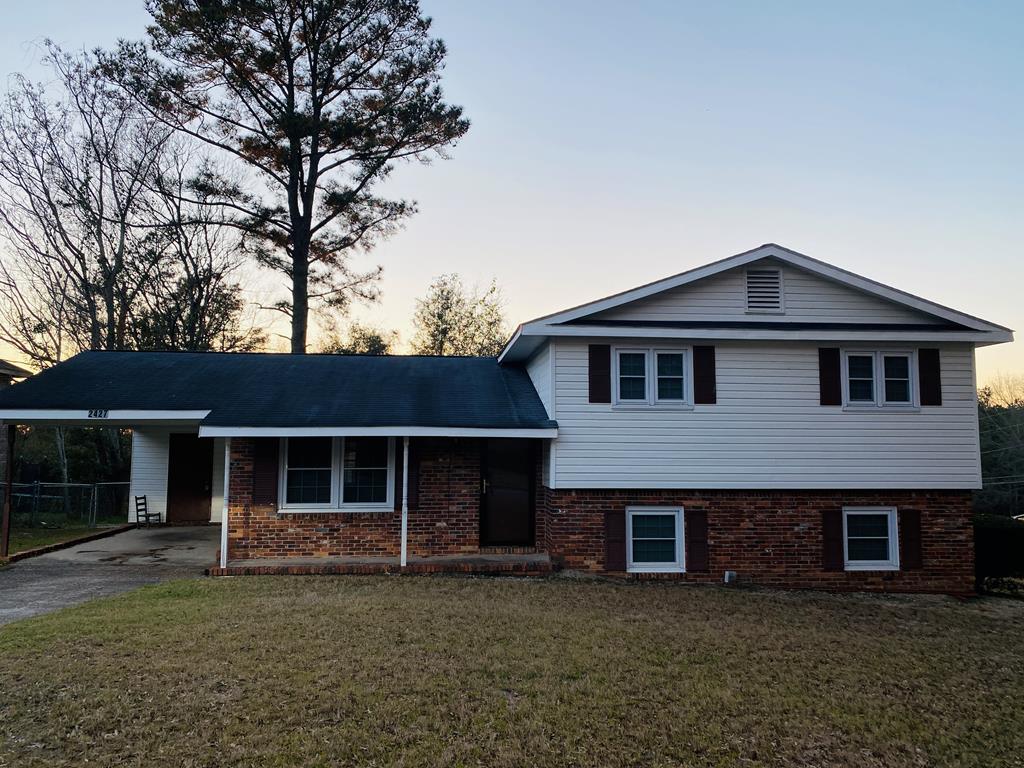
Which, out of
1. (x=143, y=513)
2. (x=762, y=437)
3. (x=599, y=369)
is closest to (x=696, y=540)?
(x=762, y=437)

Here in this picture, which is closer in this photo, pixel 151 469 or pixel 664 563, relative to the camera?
pixel 664 563

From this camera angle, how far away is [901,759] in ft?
14.7

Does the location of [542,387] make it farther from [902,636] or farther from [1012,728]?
[1012,728]

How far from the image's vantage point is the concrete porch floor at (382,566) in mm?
10133

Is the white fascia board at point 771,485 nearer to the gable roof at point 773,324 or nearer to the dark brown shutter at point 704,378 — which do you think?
the dark brown shutter at point 704,378

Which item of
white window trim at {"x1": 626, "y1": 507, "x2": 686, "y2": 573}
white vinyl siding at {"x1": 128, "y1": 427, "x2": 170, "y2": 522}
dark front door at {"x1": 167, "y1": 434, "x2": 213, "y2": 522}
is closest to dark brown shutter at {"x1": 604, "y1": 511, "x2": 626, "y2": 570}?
white window trim at {"x1": 626, "y1": 507, "x2": 686, "y2": 573}

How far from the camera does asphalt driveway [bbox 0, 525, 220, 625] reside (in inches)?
339

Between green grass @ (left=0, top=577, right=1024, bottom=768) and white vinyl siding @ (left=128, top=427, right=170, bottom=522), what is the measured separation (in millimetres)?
9016

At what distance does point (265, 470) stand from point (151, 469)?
755cm

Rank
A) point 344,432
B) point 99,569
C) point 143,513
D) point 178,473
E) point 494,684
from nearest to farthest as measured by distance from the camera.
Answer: point 494,684, point 344,432, point 99,569, point 143,513, point 178,473

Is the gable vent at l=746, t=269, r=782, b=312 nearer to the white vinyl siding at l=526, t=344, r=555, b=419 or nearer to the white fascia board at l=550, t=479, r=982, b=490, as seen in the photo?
the white fascia board at l=550, t=479, r=982, b=490

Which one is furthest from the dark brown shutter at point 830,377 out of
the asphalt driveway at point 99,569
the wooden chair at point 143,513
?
the wooden chair at point 143,513

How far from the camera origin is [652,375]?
10898mm

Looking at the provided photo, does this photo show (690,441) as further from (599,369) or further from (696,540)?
(599,369)
